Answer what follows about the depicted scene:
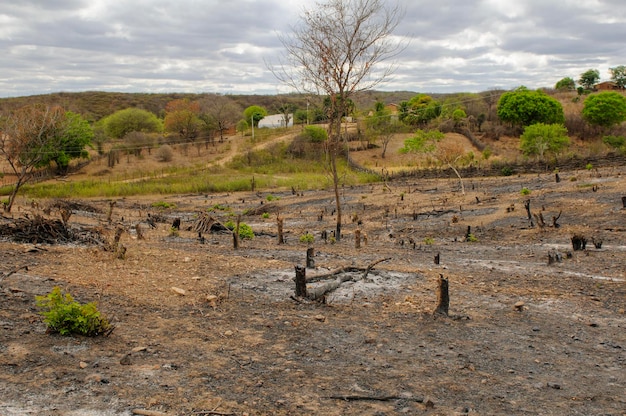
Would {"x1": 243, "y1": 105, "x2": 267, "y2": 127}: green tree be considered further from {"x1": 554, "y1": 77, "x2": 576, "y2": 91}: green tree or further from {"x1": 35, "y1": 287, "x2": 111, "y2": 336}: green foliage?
{"x1": 35, "y1": 287, "x2": 111, "y2": 336}: green foliage

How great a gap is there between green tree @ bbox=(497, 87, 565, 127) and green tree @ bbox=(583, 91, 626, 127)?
2579 mm

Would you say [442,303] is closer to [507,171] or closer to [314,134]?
[507,171]

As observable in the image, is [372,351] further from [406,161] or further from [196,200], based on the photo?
[406,161]

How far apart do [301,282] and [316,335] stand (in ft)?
4.39

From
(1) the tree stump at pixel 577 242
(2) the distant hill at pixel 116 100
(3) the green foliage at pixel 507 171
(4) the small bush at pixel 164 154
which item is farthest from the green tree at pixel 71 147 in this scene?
(2) the distant hill at pixel 116 100

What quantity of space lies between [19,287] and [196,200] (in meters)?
23.7

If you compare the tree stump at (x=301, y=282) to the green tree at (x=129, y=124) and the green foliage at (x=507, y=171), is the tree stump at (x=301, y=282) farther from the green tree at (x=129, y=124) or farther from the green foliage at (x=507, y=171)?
the green tree at (x=129, y=124)

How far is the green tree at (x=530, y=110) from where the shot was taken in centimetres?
5281

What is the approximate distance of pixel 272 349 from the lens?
247 inches

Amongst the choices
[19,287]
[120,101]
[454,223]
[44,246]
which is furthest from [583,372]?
[120,101]

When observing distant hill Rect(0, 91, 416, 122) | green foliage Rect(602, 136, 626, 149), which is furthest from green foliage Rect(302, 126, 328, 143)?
distant hill Rect(0, 91, 416, 122)

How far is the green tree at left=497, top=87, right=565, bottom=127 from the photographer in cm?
5281

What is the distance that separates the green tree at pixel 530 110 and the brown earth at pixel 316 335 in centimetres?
4305

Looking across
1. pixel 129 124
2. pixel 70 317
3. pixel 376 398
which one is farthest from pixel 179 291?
pixel 129 124
